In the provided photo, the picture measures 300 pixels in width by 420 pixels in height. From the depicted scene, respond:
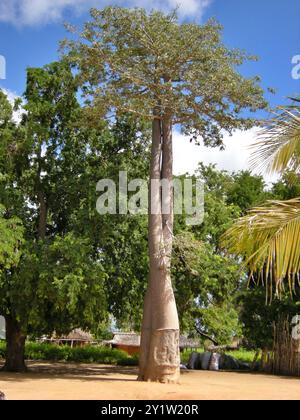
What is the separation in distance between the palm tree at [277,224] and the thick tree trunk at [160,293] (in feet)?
27.1

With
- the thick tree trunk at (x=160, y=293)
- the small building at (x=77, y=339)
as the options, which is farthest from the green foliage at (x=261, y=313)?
the small building at (x=77, y=339)

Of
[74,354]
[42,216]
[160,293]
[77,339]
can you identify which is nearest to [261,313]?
[74,354]

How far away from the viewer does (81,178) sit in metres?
17.7

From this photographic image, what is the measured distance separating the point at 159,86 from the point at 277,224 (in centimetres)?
978

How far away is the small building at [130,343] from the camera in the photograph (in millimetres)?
34875

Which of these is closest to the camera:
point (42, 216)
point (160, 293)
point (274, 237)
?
point (274, 237)

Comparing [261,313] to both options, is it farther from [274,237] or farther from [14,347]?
[274,237]

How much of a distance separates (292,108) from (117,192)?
1060cm

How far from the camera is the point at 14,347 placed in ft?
59.9

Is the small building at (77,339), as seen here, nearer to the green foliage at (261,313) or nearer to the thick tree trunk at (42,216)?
the green foliage at (261,313)

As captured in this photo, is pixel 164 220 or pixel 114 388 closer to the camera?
pixel 114 388

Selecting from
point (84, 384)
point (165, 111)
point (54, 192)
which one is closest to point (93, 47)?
point (165, 111)
